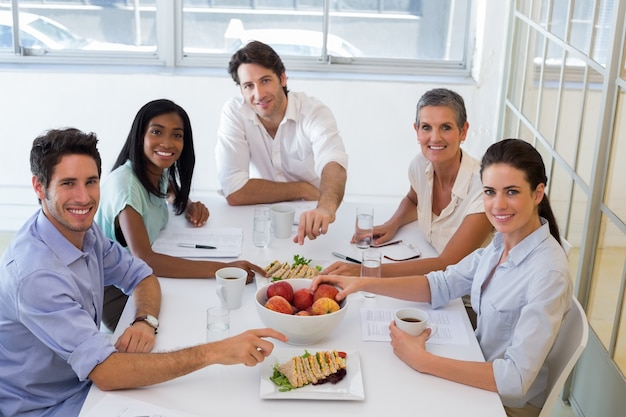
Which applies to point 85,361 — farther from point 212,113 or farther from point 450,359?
point 212,113

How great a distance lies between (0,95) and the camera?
450 centimetres

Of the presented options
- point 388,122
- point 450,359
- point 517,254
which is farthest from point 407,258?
point 388,122

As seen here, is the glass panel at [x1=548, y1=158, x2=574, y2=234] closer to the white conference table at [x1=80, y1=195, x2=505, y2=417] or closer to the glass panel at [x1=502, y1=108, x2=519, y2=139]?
the glass panel at [x1=502, y1=108, x2=519, y2=139]

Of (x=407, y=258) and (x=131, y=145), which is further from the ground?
(x=131, y=145)

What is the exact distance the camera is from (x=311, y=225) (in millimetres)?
2541

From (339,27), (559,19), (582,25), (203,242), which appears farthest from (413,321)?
(339,27)

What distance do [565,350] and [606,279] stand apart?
0.95 metres

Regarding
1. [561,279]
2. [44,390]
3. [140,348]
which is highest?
[561,279]

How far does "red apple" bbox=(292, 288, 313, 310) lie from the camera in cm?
198

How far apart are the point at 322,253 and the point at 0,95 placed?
280 cm

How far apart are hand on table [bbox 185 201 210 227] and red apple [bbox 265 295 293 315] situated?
3.04 feet

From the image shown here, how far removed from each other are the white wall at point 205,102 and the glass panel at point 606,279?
1.87 m

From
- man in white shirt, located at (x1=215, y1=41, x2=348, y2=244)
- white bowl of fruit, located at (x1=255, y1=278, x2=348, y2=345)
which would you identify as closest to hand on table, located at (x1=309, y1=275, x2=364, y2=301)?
white bowl of fruit, located at (x1=255, y1=278, x2=348, y2=345)

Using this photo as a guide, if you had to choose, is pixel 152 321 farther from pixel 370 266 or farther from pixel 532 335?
pixel 532 335
